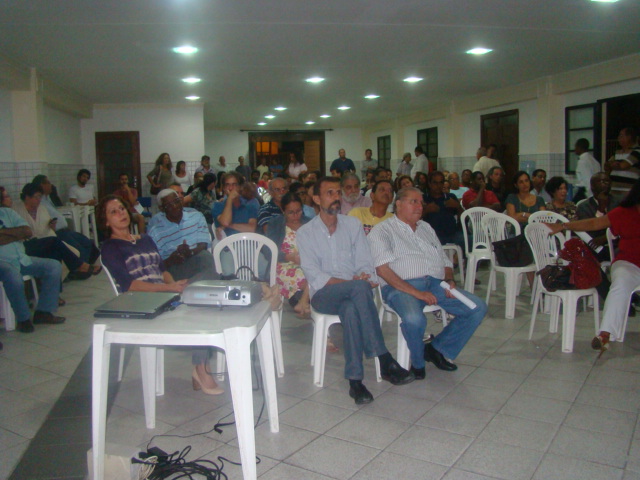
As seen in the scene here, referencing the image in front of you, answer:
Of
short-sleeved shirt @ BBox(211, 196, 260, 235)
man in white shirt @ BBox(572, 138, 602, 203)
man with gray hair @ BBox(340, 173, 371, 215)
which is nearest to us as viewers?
short-sleeved shirt @ BBox(211, 196, 260, 235)

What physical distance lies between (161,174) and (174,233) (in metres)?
6.44

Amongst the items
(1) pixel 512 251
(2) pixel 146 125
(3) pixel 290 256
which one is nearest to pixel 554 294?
(1) pixel 512 251

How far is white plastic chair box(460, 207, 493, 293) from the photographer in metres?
5.04

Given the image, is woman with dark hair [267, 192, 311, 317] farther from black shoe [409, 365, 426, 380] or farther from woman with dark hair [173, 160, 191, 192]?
woman with dark hair [173, 160, 191, 192]

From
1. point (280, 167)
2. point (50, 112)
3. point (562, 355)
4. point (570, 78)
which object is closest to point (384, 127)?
point (280, 167)

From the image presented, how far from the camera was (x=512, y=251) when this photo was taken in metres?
4.41

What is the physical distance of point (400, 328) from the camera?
315cm

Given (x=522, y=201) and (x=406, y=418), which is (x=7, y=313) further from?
(x=522, y=201)

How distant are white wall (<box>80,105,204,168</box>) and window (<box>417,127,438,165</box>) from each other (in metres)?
5.33

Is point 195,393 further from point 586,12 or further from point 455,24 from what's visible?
point 586,12

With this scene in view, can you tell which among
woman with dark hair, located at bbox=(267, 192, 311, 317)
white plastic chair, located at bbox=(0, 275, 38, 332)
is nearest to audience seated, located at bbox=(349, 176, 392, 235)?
woman with dark hair, located at bbox=(267, 192, 311, 317)

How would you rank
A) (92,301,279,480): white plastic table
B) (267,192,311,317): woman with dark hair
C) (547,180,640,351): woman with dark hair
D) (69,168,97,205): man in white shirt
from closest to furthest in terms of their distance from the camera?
(92,301,279,480): white plastic table, (547,180,640,351): woman with dark hair, (267,192,311,317): woman with dark hair, (69,168,97,205): man in white shirt

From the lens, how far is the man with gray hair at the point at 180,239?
3.62m

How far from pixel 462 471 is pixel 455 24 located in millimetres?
4368
